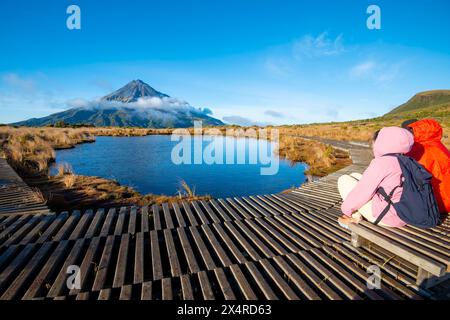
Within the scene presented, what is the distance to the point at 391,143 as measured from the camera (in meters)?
2.64

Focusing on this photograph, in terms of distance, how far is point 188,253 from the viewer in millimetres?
3021

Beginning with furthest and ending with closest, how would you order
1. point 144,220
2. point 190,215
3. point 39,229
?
point 190,215 < point 144,220 < point 39,229

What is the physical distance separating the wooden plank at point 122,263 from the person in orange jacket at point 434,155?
4343 mm

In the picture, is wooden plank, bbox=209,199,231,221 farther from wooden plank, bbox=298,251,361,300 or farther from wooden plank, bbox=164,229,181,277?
wooden plank, bbox=298,251,361,300

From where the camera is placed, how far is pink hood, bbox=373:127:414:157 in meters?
2.62

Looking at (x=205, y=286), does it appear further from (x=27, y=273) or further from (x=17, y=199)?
(x=17, y=199)

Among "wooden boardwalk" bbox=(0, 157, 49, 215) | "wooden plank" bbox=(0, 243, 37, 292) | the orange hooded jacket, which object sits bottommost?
"wooden plank" bbox=(0, 243, 37, 292)

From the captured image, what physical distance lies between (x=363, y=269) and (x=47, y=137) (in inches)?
1100

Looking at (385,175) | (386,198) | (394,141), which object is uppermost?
(394,141)

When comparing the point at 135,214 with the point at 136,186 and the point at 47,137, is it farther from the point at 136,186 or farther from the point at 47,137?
the point at 47,137

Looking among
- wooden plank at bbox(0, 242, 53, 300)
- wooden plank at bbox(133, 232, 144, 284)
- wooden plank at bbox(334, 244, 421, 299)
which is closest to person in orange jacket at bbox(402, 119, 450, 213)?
wooden plank at bbox(334, 244, 421, 299)

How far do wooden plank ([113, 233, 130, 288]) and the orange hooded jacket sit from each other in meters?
4.34

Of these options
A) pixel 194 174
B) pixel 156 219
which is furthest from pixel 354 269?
pixel 194 174

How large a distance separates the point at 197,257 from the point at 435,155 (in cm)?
377
